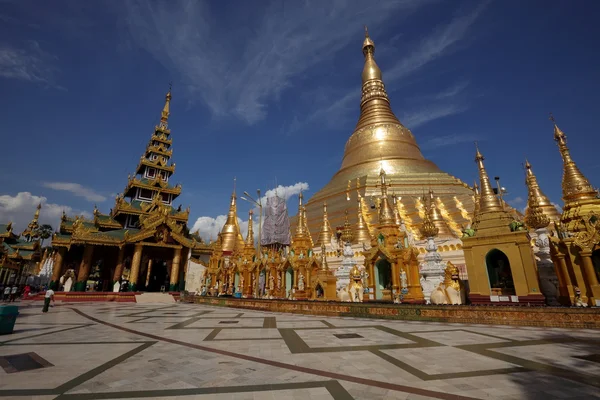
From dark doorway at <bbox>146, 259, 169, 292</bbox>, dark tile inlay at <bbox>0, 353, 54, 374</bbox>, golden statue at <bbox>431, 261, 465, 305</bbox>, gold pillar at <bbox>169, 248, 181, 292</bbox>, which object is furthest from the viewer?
dark doorway at <bbox>146, 259, 169, 292</bbox>

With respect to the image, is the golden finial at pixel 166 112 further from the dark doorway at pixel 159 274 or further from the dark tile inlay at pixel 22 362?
the dark tile inlay at pixel 22 362

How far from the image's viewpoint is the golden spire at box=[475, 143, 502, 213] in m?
14.2

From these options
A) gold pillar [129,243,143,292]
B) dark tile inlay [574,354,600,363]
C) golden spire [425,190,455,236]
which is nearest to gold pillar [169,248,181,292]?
gold pillar [129,243,143,292]

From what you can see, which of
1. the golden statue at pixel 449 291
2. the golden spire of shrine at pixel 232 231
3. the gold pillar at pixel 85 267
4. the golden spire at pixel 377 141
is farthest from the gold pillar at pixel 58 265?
the golden spire at pixel 377 141

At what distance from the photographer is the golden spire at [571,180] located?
13.3 metres

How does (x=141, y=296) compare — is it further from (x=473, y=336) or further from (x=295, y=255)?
(x=473, y=336)

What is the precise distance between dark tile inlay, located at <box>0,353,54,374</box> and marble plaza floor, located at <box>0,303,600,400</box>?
0.05 feet

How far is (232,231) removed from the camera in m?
38.1

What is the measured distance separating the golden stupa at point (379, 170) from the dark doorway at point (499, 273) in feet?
42.7

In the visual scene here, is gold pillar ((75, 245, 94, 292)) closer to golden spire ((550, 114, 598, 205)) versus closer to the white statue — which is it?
the white statue

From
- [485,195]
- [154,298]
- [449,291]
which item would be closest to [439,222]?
[485,195]

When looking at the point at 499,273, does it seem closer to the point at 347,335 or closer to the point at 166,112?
the point at 347,335

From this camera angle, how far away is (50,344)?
602 centimetres

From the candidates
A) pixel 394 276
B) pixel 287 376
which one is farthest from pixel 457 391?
pixel 394 276
